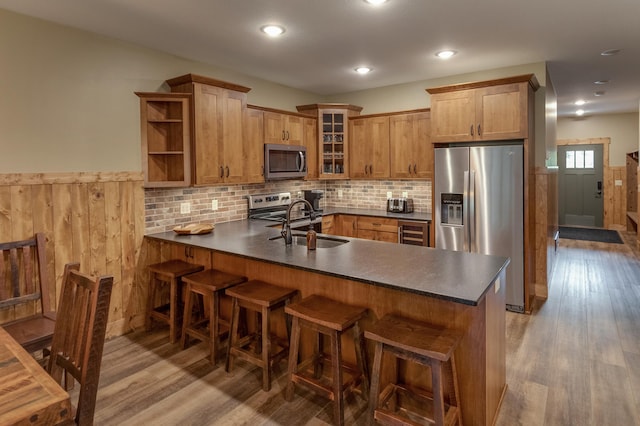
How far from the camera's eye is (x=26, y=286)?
2.75m

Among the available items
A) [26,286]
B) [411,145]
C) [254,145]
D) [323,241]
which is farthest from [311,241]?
[411,145]

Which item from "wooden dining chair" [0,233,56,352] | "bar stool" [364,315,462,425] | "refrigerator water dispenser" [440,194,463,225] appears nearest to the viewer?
"bar stool" [364,315,462,425]

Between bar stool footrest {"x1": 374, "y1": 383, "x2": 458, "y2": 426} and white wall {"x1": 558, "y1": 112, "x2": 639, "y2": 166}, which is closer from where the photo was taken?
bar stool footrest {"x1": 374, "y1": 383, "x2": 458, "y2": 426}

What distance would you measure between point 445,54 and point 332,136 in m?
1.90

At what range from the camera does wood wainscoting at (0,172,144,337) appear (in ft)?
9.43

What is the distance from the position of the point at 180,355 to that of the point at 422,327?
2028 mm

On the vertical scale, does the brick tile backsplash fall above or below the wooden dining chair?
above

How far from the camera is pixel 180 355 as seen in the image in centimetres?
310

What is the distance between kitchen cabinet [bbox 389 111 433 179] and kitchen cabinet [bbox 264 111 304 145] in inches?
47.4

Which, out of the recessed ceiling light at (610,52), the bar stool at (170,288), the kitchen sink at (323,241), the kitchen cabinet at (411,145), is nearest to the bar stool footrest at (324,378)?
the kitchen sink at (323,241)

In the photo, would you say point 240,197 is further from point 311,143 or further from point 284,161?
point 311,143

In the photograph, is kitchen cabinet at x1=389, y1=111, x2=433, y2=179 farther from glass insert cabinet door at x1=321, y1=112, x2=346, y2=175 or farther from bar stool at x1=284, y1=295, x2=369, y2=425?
bar stool at x1=284, y1=295, x2=369, y2=425

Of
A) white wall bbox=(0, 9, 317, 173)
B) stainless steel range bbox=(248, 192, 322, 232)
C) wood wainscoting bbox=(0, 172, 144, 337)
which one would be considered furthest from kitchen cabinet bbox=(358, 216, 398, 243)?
white wall bbox=(0, 9, 317, 173)

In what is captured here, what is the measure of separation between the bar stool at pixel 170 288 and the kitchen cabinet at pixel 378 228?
2308 millimetres
